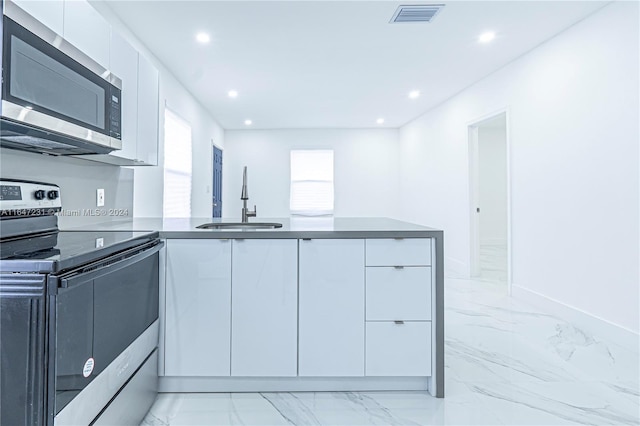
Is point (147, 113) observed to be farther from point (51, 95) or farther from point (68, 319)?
point (68, 319)

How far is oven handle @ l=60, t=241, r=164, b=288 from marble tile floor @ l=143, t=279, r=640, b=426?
33.0 inches

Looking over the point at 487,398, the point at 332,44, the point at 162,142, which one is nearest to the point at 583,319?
the point at 487,398

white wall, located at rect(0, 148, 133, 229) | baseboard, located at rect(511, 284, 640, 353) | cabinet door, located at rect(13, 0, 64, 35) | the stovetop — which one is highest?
cabinet door, located at rect(13, 0, 64, 35)

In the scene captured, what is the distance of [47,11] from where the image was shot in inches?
55.3

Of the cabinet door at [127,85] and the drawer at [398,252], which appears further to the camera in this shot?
the cabinet door at [127,85]

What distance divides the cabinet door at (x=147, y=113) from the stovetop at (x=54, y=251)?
0.88 metres

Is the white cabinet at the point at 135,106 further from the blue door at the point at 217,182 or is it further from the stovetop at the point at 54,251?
the blue door at the point at 217,182

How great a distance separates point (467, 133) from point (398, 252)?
12.4 feet

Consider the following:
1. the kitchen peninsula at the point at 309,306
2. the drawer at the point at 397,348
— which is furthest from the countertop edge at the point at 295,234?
the drawer at the point at 397,348

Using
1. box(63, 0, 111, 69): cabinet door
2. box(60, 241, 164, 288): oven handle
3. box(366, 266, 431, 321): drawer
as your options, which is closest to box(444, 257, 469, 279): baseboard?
box(366, 266, 431, 321): drawer

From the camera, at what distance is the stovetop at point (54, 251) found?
992 mm

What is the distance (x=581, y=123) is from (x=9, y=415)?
392cm

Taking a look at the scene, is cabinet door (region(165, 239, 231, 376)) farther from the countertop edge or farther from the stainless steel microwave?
the stainless steel microwave

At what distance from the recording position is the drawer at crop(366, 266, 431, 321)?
1.87 m
